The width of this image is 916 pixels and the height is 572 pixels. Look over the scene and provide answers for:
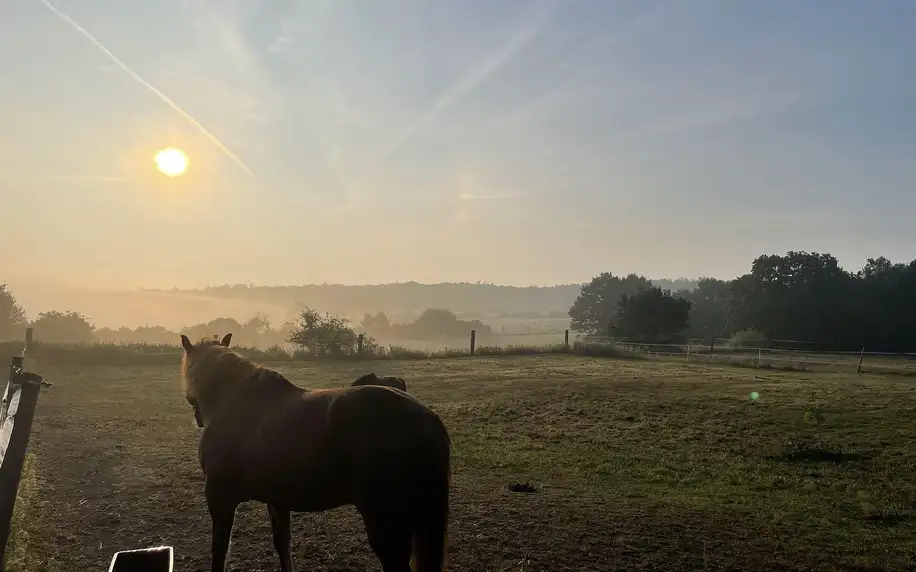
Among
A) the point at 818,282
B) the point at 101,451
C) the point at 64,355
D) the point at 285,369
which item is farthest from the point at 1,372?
the point at 818,282

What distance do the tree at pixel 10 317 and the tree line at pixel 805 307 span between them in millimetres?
48320

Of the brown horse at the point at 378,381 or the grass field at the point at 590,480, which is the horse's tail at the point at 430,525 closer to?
the grass field at the point at 590,480

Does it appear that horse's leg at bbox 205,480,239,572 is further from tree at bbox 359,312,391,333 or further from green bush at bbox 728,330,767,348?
tree at bbox 359,312,391,333

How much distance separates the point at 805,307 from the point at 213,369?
56.3 metres

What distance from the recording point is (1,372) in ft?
59.6

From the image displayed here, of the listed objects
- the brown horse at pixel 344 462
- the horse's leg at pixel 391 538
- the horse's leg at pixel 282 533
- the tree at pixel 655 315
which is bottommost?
the horse's leg at pixel 282 533

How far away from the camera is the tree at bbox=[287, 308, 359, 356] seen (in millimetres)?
29000

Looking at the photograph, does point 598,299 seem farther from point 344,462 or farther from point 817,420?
point 344,462

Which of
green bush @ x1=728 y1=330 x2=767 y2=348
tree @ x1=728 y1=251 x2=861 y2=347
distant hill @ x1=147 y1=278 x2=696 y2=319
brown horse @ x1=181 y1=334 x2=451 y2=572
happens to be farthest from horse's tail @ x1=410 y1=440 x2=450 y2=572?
distant hill @ x1=147 y1=278 x2=696 y2=319

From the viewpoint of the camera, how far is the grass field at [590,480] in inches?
223

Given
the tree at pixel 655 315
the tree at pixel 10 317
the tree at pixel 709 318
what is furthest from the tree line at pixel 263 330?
the tree at pixel 709 318

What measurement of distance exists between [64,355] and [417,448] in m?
24.9

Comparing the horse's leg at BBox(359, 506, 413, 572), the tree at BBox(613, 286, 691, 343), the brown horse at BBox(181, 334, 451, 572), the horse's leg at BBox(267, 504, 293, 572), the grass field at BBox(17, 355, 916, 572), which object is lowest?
the grass field at BBox(17, 355, 916, 572)

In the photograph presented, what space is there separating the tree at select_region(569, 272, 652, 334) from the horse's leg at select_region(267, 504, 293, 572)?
8318cm
